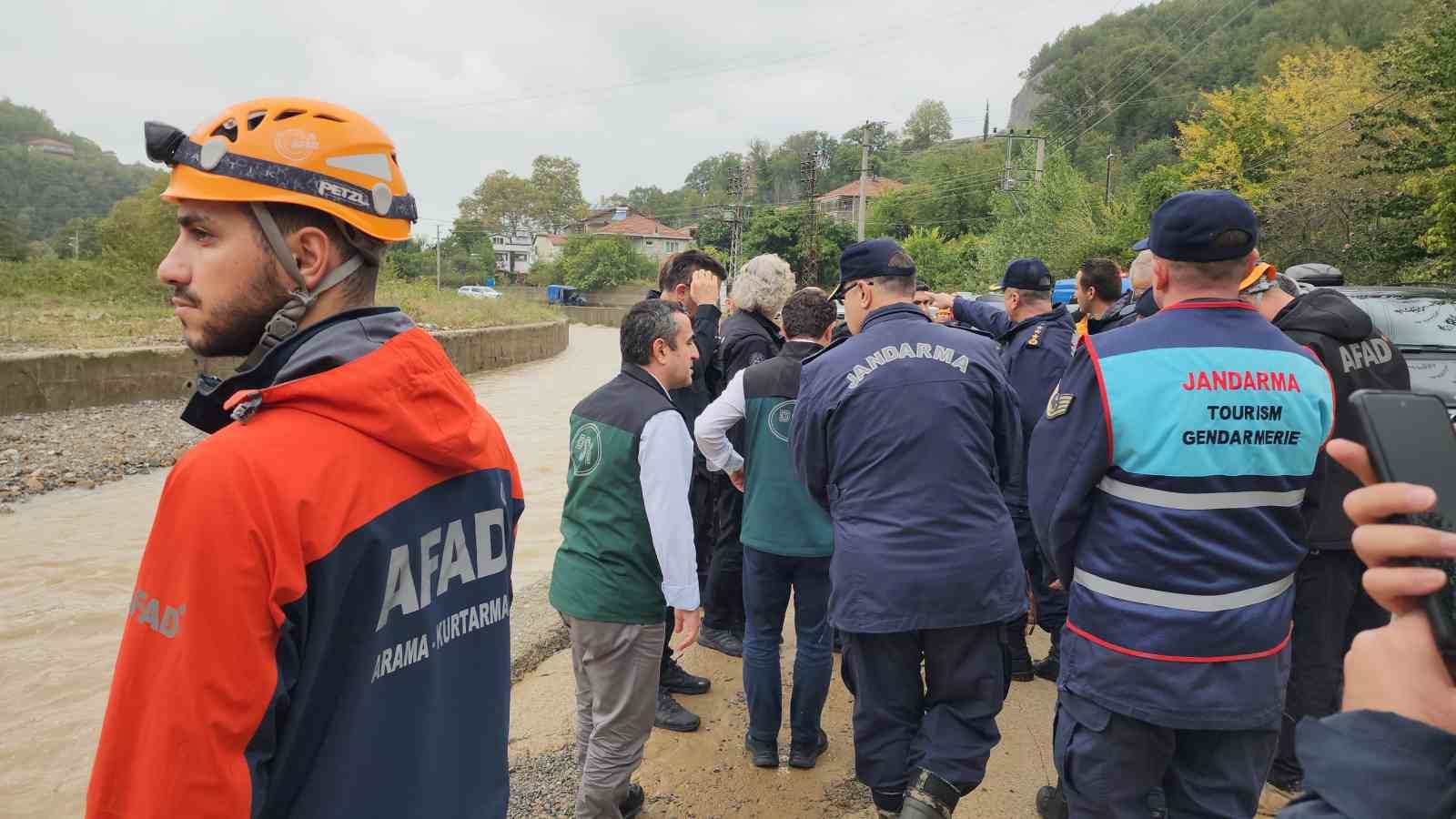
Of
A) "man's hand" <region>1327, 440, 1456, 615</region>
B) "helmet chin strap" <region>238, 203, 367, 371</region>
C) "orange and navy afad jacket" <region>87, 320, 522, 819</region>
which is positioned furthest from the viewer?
"helmet chin strap" <region>238, 203, 367, 371</region>

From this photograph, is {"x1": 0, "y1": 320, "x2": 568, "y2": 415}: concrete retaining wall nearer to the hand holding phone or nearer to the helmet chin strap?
the helmet chin strap

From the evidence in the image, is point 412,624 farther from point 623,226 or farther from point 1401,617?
point 623,226

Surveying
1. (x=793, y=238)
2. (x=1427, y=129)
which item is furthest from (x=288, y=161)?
(x=793, y=238)

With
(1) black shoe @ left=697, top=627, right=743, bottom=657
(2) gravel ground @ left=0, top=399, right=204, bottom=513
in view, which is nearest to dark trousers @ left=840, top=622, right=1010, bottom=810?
(1) black shoe @ left=697, top=627, right=743, bottom=657

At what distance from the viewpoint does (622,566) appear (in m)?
3.18

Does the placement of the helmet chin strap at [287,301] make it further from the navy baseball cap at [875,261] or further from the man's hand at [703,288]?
the man's hand at [703,288]

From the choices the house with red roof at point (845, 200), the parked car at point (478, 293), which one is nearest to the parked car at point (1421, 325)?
the parked car at point (478, 293)

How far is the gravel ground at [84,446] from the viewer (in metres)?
9.96

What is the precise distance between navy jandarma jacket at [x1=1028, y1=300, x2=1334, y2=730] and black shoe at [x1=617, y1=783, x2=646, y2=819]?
182 centimetres

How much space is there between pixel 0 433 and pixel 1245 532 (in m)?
14.0

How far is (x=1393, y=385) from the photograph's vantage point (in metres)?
3.42

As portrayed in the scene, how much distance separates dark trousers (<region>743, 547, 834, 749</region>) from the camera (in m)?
3.70

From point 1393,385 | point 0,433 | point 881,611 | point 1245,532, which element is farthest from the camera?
point 0,433

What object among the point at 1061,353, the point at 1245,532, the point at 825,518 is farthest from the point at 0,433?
the point at 1245,532
